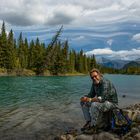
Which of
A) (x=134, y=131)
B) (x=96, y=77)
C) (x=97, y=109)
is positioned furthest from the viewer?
(x=96, y=77)

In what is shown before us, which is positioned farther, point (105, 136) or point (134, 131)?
point (105, 136)

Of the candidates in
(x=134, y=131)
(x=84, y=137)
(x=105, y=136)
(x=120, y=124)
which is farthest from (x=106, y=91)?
(x=84, y=137)

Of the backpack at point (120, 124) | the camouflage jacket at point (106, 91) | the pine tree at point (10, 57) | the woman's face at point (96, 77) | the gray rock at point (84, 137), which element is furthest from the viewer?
the pine tree at point (10, 57)

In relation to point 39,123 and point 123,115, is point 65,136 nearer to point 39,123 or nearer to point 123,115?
point 123,115

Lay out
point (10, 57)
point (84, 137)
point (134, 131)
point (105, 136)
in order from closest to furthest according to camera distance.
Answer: point (134, 131)
point (105, 136)
point (84, 137)
point (10, 57)

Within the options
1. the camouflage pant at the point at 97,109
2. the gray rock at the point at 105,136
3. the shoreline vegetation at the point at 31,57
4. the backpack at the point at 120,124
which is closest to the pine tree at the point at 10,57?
the shoreline vegetation at the point at 31,57

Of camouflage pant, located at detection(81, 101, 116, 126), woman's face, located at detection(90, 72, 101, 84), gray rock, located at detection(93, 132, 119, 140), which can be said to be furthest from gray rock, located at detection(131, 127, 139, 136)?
woman's face, located at detection(90, 72, 101, 84)

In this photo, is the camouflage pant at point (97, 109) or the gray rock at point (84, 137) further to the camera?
the camouflage pant at point (97, 109)

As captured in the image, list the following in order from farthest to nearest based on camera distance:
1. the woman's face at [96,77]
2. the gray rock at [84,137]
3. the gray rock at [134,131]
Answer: the woman's face at [96,77] → the gray rock at [84,137] → the gray rock at [134,131]

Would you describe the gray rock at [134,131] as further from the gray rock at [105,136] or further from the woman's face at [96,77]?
the woman's face at [96,77]

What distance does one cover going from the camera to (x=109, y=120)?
1317 cm

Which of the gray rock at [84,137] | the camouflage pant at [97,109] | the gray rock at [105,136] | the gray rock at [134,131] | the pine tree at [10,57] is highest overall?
the pine tree at [10,57]

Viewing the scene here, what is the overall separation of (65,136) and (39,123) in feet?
17.5

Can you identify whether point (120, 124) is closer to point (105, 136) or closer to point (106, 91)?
point (105, 136)
